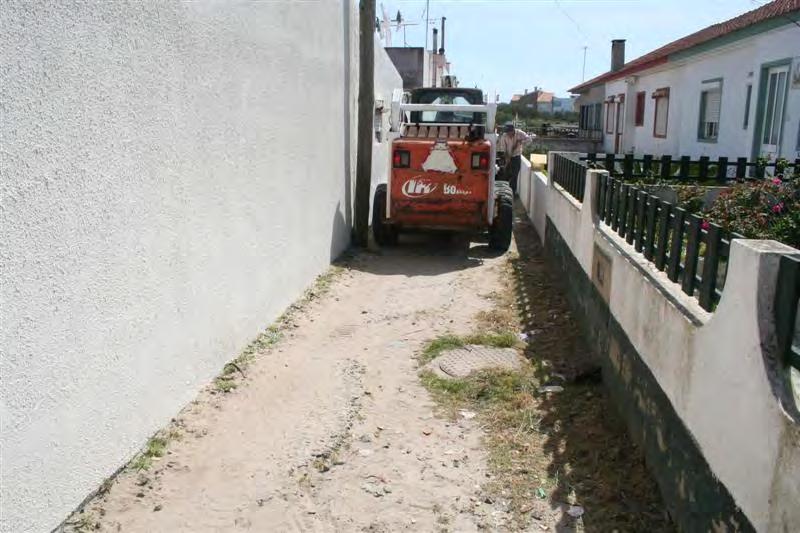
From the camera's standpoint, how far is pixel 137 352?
3.75 metres

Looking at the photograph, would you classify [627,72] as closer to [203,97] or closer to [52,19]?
[203,97]

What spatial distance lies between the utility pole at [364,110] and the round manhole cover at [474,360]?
4405mm

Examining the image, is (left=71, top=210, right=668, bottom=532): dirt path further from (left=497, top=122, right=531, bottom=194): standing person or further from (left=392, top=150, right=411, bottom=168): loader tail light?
(left=497, top=122, right=531, bottom=194): standing person

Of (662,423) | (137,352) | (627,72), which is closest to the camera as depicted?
(662,423)

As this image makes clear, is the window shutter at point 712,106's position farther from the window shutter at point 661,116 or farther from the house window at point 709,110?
the window shutter at point 661,116

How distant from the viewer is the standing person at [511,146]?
47.3ft

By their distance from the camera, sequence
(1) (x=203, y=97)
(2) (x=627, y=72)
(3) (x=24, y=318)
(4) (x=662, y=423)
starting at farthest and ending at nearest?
1. (2) (x=627, y=72)
2. (1) (x=203, y=97)
3. (4) (x=662, y=423)
4. (3) (x=24, y=318)

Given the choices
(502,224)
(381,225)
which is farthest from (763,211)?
(381,225)

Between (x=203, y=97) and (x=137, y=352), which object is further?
(x=203, y=97)

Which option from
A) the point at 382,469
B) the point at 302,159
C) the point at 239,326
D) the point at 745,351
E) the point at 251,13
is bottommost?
the point at 382,469

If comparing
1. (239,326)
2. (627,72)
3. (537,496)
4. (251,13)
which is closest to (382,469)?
(537,496)

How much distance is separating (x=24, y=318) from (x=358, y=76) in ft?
25.5

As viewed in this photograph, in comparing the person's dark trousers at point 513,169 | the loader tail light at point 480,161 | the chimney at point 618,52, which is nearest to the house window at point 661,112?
the person's dark trousers at point 513,169

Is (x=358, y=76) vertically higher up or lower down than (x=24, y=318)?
higher up
